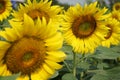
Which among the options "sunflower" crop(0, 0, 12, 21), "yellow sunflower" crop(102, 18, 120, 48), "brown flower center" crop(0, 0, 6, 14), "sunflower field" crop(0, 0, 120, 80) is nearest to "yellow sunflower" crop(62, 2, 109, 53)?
"sunflower field" crop(0, 0, 120, 80)

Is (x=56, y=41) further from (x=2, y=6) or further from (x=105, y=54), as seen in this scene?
(x=2, y=6)

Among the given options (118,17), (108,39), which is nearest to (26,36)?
(108,39)

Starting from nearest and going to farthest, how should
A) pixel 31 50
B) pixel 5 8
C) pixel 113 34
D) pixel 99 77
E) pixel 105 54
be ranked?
pixel 31 50 < pixel 99 77 < pixel 105 54 < pixel 113 34 < pixel 5 8

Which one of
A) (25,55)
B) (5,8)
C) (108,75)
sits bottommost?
(108,75)

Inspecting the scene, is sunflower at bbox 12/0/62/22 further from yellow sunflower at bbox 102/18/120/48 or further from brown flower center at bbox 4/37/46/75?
yellow sunflower at bbox 102/18/120/48

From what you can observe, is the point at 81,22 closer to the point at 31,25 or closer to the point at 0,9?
the point at 31,25

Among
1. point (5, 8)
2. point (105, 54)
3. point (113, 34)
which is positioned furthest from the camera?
point (5, 8)

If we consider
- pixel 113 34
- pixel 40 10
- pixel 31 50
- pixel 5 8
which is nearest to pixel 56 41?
pixel 31 50

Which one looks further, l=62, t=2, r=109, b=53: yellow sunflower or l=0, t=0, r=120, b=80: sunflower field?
l=62, t=2, r=109, b=53: yellow sunflower
